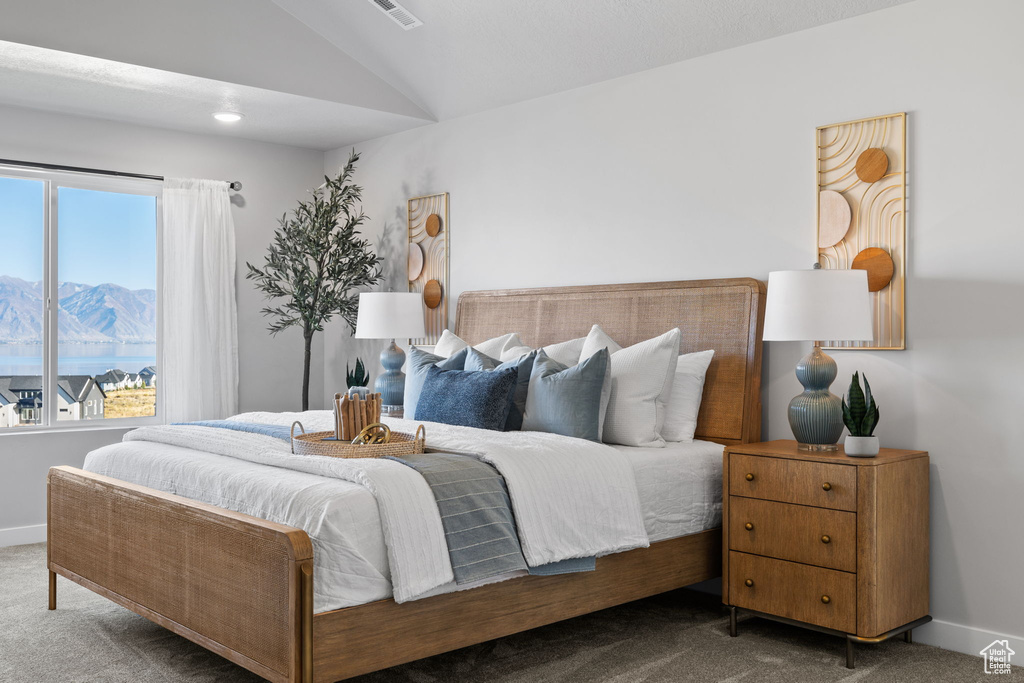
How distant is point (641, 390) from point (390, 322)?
180 cm

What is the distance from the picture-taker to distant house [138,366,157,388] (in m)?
5.43

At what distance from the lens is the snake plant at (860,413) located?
10.1 feet

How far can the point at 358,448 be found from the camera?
2.83 meters

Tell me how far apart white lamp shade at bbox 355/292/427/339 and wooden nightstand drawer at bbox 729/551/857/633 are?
91.2 inches

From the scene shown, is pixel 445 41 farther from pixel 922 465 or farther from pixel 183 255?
pixel 922 465

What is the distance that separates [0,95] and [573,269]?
3.12 m

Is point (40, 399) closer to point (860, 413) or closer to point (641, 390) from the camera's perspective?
point (641, 390)

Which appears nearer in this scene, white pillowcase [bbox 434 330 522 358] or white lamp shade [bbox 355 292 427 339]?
white pillowcase [bbox 434 330 522 358]

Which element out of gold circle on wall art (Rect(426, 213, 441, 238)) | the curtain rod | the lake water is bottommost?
the lake water

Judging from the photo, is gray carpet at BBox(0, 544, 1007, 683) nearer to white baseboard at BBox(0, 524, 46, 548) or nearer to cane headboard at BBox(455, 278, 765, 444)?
cane headboard at BBox(455, 278, 765, 444)

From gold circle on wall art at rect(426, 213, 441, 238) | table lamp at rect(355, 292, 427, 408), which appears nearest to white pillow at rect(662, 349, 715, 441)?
table lamp at rect(355, 292, 427, 408)

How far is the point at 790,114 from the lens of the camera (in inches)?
144

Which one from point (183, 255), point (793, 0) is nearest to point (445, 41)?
point (793, 0)

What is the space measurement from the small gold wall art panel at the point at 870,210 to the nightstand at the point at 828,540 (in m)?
0.57
